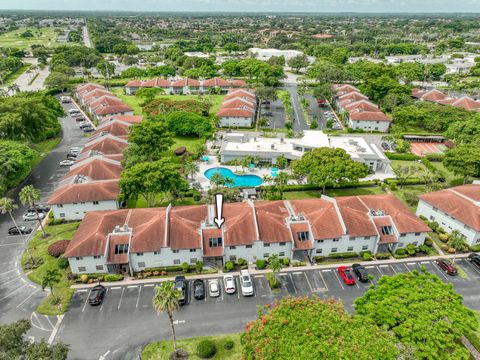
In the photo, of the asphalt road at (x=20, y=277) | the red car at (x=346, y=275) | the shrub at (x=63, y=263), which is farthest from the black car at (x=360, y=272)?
the shrub at (x=63, y=263)

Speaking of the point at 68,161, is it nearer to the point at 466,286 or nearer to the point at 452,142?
the point at 466,286

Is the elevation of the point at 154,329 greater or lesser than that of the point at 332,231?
lesser

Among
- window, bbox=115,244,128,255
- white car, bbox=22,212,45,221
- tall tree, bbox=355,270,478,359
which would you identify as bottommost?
white car, bbox=22,212,45,221

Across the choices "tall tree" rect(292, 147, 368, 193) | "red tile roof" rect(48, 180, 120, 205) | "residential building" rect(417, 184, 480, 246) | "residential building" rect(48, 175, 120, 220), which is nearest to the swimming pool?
"tall tree" rect(292, 147, 368, 193)

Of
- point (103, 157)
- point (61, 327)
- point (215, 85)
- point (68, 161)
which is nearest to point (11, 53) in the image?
point (215, 85)

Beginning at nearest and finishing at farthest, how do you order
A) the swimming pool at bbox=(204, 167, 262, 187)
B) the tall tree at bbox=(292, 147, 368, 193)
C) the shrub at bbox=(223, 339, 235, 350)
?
the shrub at bbox=(223, 339, 235, 350)
the tall tree at bbox=(292, 147, 368, 193)
the swimming pool at bbox=(204, 167, 262, 187)

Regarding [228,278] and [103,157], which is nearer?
[228,278]

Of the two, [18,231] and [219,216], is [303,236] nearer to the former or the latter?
[219,216]

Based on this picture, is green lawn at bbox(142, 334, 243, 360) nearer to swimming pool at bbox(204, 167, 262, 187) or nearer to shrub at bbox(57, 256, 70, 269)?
shrub at bbox(57, 256, 70, 269)

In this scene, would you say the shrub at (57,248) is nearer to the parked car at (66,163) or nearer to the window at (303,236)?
the parked car at (66,163)
